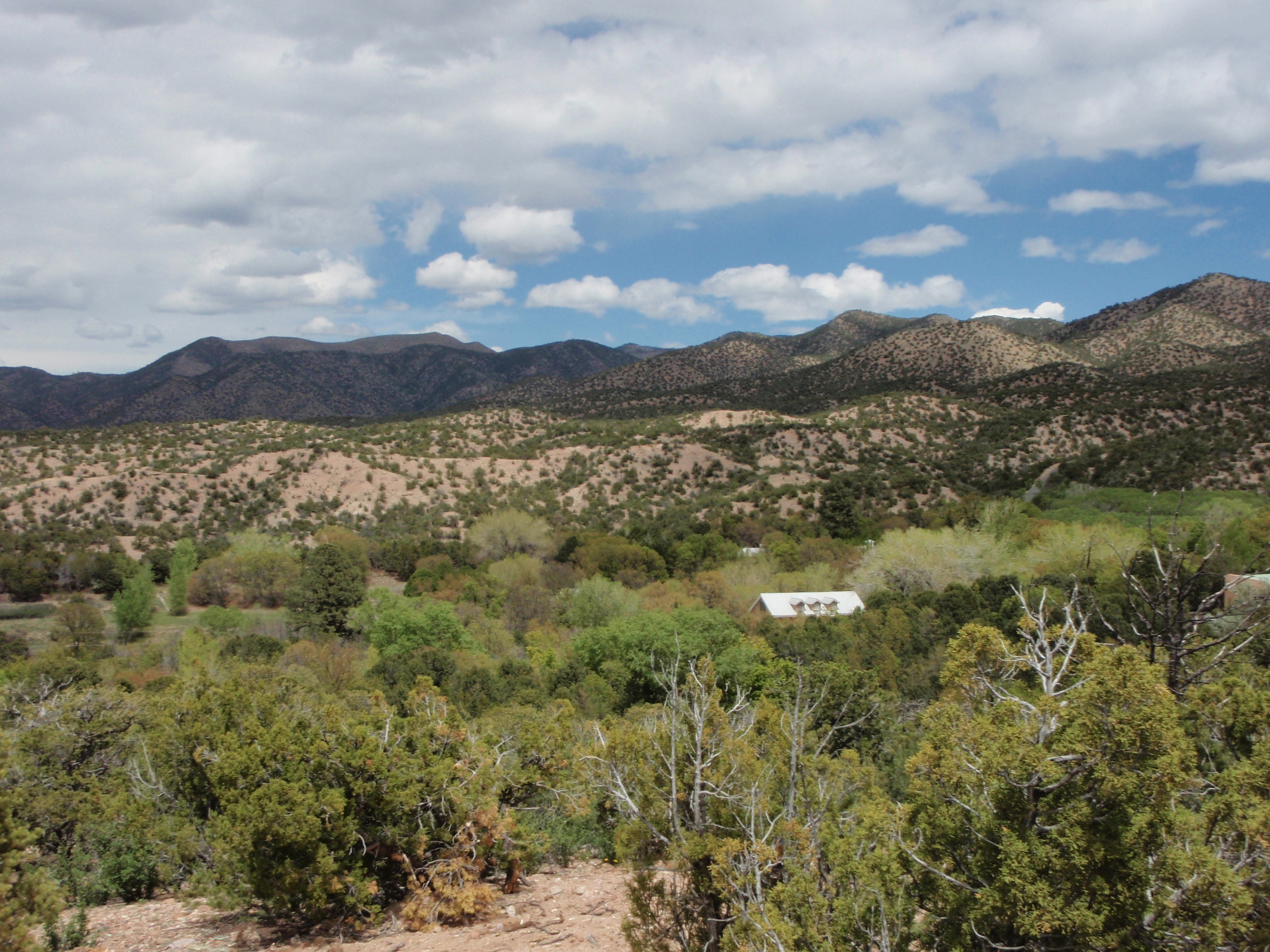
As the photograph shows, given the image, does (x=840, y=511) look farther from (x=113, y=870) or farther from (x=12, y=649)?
(x=113, y=870)

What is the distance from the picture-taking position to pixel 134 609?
37125 millimetres

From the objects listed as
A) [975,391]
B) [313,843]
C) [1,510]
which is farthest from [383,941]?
[975,391]

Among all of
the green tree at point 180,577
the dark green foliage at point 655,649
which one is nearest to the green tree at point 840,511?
the dark green foliage at point 655,649

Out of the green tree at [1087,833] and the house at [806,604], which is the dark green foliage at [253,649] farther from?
the green tree at [1087,833]

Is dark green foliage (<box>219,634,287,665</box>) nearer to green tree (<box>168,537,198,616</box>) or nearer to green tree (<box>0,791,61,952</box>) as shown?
green tree (<box>168,537,198,616</box>)

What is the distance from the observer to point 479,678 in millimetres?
25172

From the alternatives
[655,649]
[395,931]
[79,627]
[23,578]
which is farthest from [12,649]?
[395,931]

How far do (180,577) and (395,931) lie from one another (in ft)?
131

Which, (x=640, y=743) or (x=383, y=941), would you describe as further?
(x=383, y=941)

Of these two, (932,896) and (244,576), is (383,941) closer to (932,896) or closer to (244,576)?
(932,896)

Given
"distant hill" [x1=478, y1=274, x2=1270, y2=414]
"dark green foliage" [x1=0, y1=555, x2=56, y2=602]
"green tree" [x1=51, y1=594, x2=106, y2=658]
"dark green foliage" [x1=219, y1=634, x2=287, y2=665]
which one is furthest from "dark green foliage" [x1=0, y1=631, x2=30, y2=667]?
"distant hill" [x1=478, y1=274, x2=1270, y2=414]

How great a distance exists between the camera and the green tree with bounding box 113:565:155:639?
Answer: 37.1 m

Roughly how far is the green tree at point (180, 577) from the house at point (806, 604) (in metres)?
31.7

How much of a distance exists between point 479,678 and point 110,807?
1308cm
